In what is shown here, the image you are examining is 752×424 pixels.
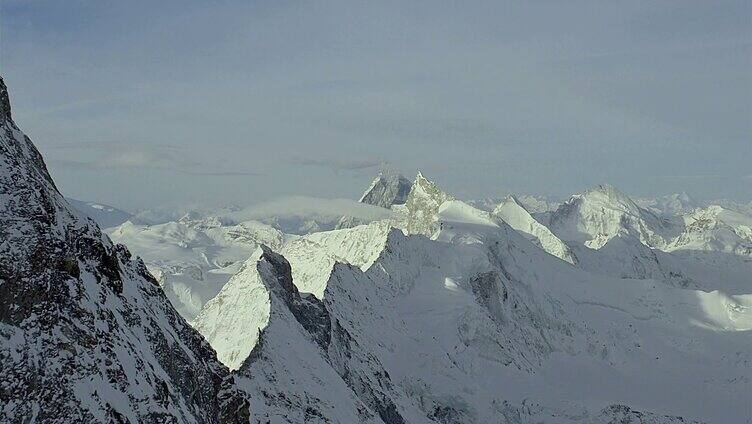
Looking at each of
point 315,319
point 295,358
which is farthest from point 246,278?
point 295,358

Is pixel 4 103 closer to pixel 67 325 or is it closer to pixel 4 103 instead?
pixel 4 103

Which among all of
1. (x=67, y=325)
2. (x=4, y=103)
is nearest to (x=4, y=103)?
(x=4, y=103)

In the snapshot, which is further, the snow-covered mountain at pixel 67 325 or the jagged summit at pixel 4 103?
the jagged summit at pixel 4 103

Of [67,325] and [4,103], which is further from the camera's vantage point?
[4,103]

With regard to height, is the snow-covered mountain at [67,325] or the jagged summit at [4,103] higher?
the jagged summit at [4,103]

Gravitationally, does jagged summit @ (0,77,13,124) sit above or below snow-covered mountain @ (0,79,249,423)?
above

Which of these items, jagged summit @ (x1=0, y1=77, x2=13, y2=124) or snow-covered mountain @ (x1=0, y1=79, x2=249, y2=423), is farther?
jagged summit @ (x1=0, y1=77, x2=13, y2=124)
